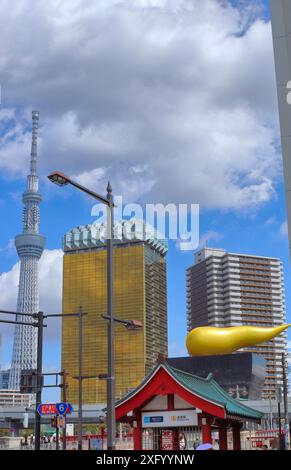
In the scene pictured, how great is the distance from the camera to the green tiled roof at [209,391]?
99.7ft

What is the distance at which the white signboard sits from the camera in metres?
30.2

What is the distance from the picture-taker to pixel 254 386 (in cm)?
18325

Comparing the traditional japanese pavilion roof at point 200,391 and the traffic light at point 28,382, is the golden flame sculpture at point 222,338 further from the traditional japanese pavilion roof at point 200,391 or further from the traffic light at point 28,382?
the traffic light at point 28,382

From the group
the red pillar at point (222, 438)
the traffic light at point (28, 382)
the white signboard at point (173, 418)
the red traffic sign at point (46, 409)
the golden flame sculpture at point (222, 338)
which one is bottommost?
the red pillar at point (222, 438)

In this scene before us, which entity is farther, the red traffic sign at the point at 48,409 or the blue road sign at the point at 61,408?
the blue road sign at the point at 61,408

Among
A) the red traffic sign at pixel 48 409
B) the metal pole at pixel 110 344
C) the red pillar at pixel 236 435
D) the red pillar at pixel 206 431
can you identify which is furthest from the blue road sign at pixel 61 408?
the metal pole at pixel 110 344

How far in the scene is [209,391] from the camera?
109 ft

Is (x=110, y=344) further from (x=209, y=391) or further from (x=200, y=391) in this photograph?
(x=209, y=391)

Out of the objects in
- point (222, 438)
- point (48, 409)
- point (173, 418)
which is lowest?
point (222, 438)

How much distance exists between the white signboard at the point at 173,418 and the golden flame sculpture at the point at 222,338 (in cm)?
555

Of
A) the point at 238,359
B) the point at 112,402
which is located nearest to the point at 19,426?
the point at 238,359

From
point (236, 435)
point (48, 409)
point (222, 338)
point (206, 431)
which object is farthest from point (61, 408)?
point (222, 338)

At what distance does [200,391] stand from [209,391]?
2299mm
